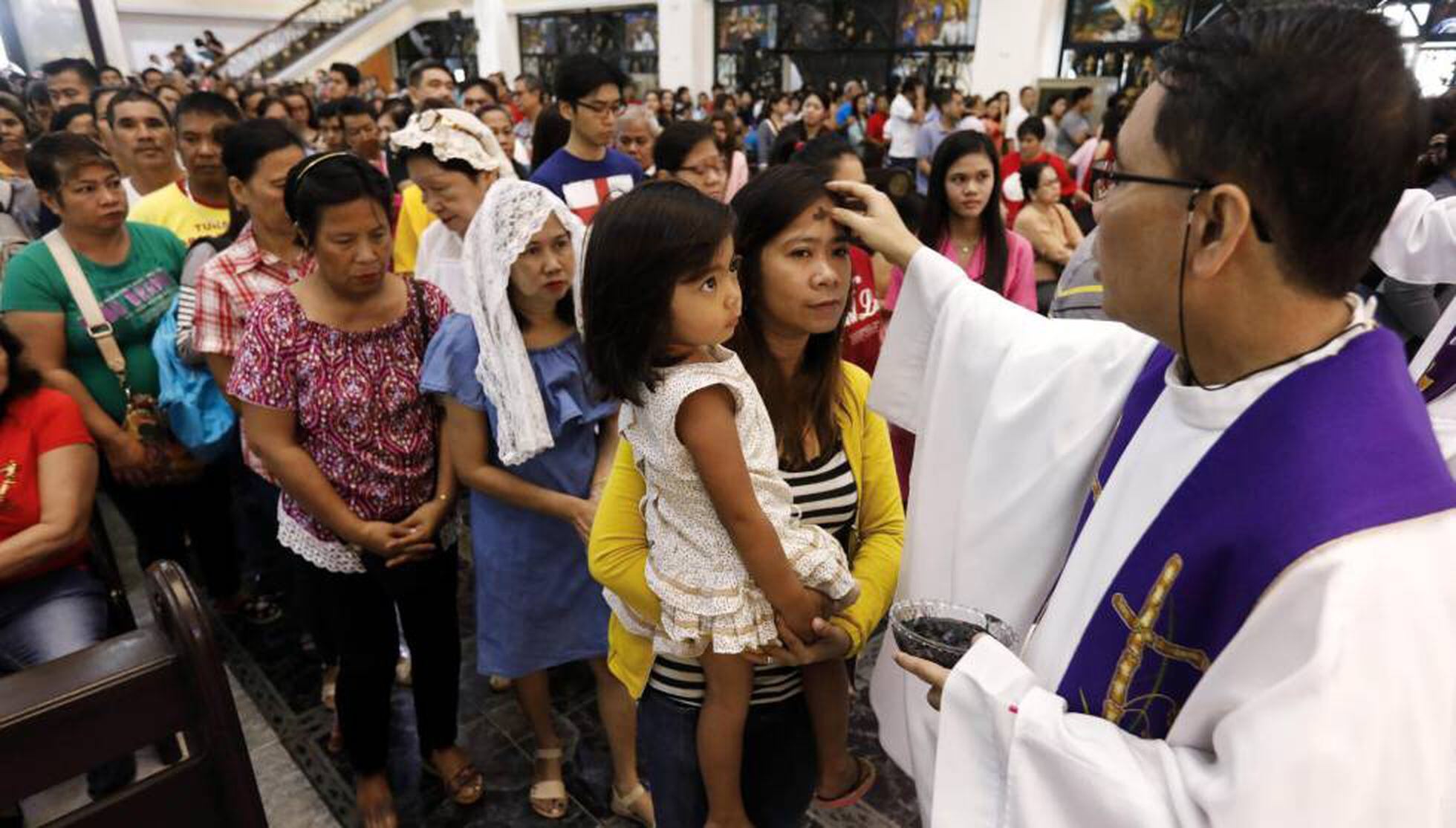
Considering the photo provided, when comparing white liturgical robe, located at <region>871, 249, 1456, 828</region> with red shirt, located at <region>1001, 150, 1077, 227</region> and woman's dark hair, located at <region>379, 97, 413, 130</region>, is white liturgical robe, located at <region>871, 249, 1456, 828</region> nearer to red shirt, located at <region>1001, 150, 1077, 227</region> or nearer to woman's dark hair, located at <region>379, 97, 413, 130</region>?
red shirt, located at <region>1001, 150, 1077, 227</region>

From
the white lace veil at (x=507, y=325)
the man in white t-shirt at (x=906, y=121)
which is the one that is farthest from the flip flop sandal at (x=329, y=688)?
the man in white t-shirt at (x=906, y=121)

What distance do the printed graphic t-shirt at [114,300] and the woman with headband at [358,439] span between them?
1.03 metres

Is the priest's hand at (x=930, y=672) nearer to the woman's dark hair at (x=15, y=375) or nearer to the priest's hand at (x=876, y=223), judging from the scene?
the priest's hand at (x=876, y=223)

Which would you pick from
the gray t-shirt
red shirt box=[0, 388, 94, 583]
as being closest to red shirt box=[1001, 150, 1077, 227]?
the gray t-shirt

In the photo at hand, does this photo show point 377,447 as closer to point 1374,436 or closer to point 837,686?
point 837,686

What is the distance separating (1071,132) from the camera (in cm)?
923

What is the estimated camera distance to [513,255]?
6.27 ft

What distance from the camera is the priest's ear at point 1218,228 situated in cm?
86

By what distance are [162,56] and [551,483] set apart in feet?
81.4

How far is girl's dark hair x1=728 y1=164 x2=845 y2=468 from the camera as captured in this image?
1487mm

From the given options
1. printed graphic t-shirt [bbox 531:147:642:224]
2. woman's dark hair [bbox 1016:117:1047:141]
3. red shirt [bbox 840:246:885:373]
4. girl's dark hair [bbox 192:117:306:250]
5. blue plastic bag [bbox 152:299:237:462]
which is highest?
girl's dark hair [bbox 192:117:306:250]

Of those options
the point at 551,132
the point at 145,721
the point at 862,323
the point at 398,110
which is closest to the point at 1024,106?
the point at 398,110

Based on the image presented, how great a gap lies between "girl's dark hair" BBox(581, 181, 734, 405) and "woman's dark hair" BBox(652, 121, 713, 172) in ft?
7.38

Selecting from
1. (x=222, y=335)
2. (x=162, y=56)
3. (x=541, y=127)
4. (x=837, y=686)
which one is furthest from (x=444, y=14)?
(x=837, y=686)
